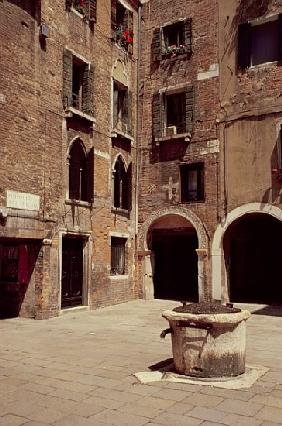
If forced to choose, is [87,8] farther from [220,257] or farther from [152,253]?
[220,257]

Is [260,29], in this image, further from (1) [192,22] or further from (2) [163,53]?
(2) [163,53]

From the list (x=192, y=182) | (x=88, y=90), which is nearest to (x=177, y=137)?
(x=192, y=182)

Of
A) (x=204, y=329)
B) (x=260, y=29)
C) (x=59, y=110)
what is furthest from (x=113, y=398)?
(x=260, y=29)

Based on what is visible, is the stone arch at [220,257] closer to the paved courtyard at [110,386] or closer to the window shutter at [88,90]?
the paved courtyard at [110,386]

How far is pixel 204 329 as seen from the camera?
6.15 meters

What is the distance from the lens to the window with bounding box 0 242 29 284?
12.4 metres

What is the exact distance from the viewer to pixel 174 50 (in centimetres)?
1694

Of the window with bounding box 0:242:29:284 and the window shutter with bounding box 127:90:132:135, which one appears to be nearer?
the window with bounding box 0:242:29:284

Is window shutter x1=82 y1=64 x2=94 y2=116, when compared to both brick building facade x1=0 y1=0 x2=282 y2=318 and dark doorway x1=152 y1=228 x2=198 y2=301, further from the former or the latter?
dark doorway x1=152 y1=228 x2=198 y2=301

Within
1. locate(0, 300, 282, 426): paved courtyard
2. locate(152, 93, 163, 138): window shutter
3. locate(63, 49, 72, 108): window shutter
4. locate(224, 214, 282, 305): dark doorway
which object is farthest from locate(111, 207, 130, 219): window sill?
locate(0, 300, 282, 426): paved courtyard

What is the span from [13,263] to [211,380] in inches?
321

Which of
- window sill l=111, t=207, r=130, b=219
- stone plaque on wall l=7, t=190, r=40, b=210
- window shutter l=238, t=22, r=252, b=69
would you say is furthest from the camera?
window sill l=111, t=207, r=130, b=219

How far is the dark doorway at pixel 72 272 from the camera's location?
44.3 feet

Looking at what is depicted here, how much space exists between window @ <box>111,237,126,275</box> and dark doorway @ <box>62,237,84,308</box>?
1960mm
